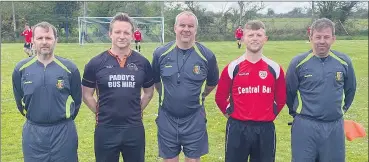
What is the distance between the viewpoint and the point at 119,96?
450 centimetres

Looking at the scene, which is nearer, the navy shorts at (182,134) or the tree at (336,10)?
the navy shorts at (182,134)

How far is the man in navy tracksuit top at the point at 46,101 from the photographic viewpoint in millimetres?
4371

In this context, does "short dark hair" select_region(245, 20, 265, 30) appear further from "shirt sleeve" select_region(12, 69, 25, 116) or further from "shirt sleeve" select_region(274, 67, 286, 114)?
"shirt sleeve" select_region(12, 69, 25, 116)

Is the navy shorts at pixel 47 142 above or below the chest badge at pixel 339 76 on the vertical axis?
below

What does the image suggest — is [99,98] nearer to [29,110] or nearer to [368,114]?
[29,110]

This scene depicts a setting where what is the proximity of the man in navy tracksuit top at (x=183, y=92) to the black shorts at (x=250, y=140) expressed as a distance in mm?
370

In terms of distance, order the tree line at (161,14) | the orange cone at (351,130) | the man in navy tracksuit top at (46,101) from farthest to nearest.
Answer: the tree line at (161,14), the orange cone at (351,130), the man in navy tracksuit top at (46,101)

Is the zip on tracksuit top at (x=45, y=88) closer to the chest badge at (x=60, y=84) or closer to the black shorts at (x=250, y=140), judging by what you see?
the chest badge at (x=60, y=84)

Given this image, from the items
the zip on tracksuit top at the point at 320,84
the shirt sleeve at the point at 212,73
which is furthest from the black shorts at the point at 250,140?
the shirt sleeve at the point at 212,73

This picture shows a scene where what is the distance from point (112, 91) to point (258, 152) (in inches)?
64.1

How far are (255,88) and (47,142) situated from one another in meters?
2.15

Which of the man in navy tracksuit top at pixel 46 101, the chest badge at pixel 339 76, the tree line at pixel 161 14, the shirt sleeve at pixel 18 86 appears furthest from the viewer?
the tree line at pixel 161 14

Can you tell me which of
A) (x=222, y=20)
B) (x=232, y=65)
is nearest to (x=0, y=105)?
(x=232, y=65)

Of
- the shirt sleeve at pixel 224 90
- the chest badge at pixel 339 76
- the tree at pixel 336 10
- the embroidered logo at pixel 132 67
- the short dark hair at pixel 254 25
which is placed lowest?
the shirt sleeve at pixel 224 90
